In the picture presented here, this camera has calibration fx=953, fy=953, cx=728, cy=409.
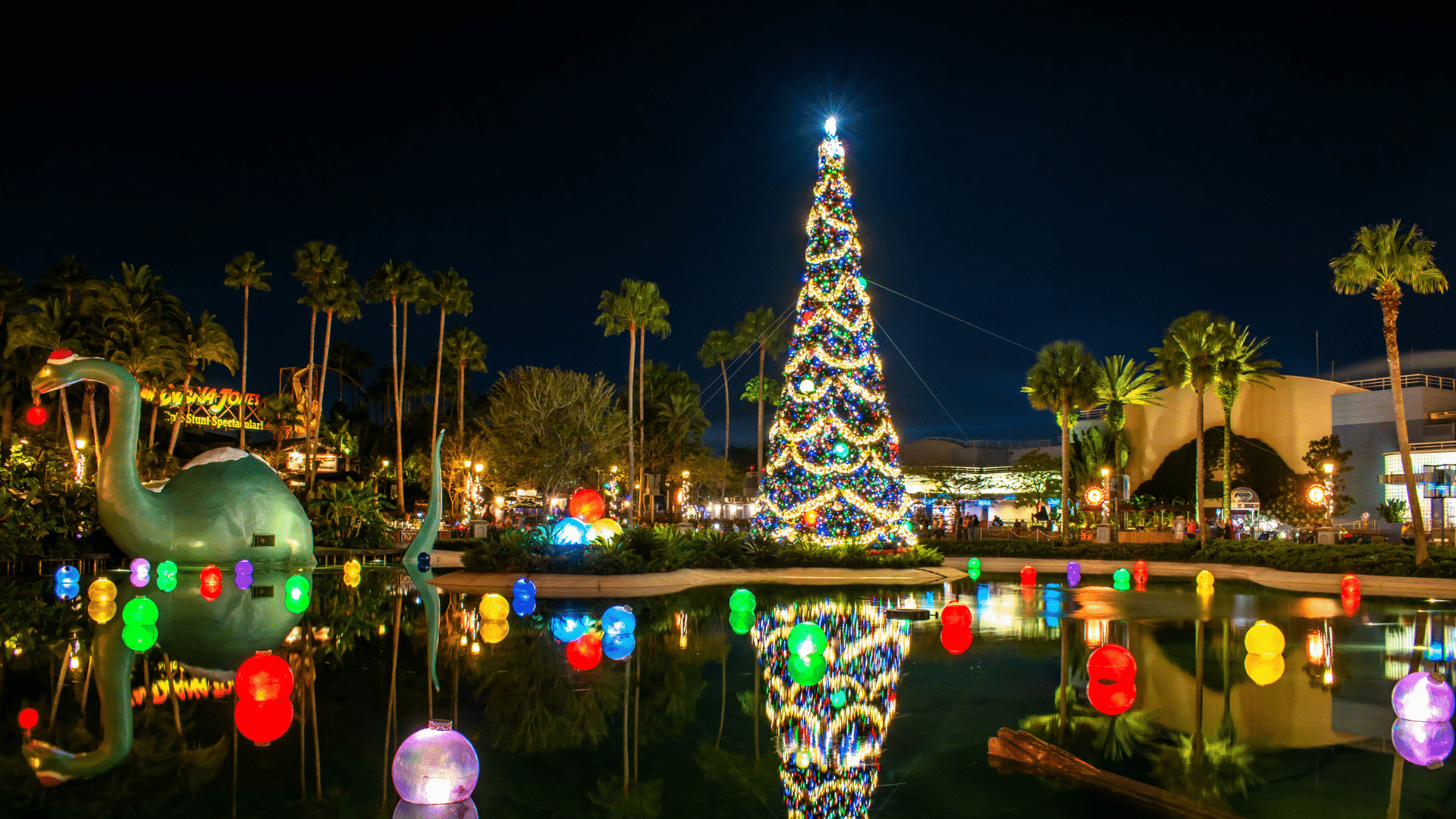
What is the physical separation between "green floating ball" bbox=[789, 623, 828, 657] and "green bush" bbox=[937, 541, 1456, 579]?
67.2 ft

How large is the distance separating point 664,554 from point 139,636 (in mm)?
11690

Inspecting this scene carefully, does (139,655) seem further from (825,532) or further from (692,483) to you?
(692,483)

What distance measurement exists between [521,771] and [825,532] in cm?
1962

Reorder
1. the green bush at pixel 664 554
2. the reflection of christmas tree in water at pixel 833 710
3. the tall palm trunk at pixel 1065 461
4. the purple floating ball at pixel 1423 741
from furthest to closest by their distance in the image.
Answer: the tall palm trunk at pixel 1065 461, the green bush at pixel 664 554, the purple floating ball at pixel 1423 741, the reflection of christmas tree in water at pixel 833 710

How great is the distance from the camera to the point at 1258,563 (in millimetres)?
28875

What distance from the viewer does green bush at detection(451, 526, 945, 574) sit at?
2136 cm

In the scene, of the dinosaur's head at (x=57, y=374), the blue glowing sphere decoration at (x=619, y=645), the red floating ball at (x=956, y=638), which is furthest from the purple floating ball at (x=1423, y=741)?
the dinosaur's head at (x=57, y=374)

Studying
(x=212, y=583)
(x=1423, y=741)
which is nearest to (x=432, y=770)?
(x=1423, y=741)

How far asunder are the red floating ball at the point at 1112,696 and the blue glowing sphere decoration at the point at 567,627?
6850mm

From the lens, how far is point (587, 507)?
2617 cm

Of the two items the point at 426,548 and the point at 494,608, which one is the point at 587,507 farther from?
the point at 494,608

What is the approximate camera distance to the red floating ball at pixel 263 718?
767 centimetres

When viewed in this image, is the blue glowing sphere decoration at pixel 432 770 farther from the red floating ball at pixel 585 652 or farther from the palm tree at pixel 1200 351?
the palm tree at pixel 1200 351

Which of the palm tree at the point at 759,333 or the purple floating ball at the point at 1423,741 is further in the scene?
the palm tree at the point at 759,333
